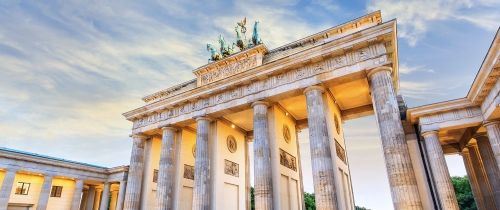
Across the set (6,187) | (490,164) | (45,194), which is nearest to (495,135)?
(490,164)

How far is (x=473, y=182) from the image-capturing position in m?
18.0

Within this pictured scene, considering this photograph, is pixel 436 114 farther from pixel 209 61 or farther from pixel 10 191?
pixel 10 191

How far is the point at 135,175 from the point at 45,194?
31.2 ft

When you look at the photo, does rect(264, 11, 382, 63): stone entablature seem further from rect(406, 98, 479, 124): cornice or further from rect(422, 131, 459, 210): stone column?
rect(422, 131, 459, 210): stone column

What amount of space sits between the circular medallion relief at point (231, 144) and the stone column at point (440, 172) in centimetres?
1231

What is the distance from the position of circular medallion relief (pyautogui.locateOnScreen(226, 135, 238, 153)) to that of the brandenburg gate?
83 millimetres

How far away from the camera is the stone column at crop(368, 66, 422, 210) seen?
12539 mm

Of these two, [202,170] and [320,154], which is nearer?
[320,154]

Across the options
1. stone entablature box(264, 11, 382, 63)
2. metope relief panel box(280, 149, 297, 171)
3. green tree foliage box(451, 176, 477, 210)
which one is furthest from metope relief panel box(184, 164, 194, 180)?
green tree foliage box(451, 176, 477, 210)

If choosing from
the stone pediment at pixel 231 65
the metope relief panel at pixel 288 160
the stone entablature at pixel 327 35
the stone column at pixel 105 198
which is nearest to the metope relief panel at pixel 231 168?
the metope relief panel at pixel 288 160

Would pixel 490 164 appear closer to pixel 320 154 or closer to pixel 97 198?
pixel 320 154

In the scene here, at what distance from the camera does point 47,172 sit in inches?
1013

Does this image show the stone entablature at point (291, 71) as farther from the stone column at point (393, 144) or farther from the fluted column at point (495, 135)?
the fluted column at point (495, 135)

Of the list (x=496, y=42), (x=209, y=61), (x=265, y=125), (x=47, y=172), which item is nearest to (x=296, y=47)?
(x=265, y=125)
